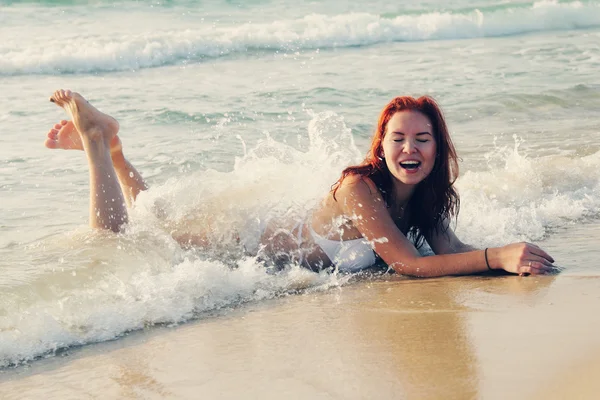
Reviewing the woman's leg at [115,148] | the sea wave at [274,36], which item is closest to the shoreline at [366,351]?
the woman's leg at [115,148]

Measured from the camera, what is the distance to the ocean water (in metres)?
4.56

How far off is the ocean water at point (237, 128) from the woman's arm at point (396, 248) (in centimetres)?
31

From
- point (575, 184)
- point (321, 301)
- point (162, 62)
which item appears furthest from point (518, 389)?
point (162, 62)

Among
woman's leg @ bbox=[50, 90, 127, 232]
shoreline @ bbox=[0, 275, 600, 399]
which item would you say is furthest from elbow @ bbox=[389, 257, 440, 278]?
woman's leg @ bbox=[50, 90, 127, 232]

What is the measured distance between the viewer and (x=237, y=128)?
925 centimetres

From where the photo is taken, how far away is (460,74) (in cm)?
1303

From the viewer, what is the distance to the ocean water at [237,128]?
15.0ft

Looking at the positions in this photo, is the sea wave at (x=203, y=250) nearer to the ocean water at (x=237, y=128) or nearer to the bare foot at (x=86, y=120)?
the ocean water at (x=237, y=128)

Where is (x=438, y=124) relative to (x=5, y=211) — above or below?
above

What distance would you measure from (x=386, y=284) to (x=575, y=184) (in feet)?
9.32

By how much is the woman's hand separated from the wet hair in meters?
0.44

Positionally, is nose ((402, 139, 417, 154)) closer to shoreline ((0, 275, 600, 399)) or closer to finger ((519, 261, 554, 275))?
shoreline ((0, 275, 600, 399))

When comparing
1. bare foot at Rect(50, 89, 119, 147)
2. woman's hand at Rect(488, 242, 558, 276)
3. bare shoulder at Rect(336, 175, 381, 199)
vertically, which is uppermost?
bare foot at Rect(50, 89, 119, 147)

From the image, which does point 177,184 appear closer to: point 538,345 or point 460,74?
point 538,345
